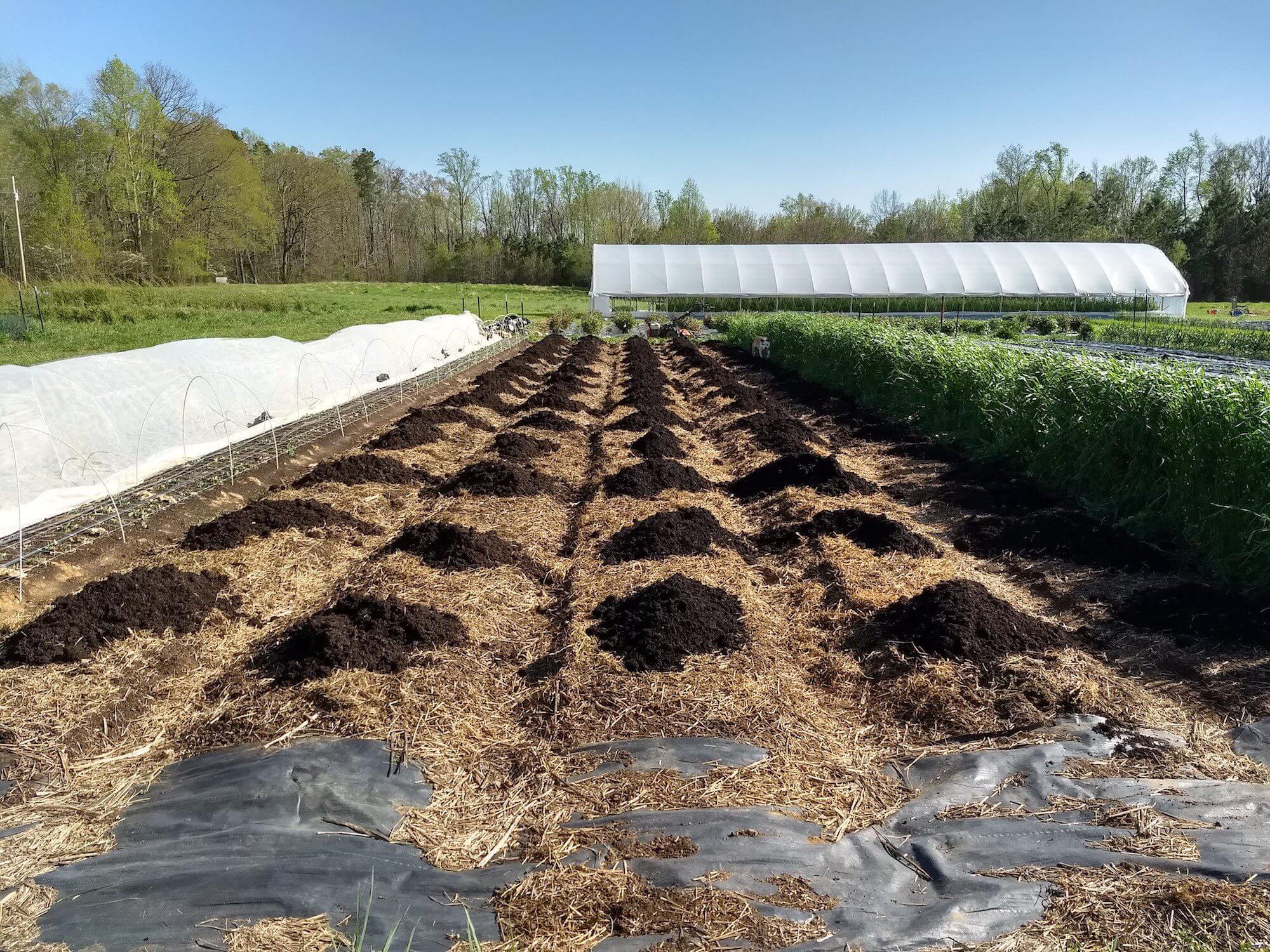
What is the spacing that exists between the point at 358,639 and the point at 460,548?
66.5 inches

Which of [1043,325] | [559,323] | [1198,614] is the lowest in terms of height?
[1198,614]

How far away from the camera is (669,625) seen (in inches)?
194

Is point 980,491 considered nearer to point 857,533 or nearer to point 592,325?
point 857,533

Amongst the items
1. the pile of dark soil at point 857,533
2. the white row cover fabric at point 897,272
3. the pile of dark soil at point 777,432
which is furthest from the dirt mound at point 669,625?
the white row cover fabric at point 897,272

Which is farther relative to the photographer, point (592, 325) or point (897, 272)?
point (897, 272)

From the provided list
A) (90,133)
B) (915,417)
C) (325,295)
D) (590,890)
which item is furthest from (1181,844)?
(90,133)

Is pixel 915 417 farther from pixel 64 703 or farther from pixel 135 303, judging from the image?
pixel 135 303

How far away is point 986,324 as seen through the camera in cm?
3141

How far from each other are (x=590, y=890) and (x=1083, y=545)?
5582 mm

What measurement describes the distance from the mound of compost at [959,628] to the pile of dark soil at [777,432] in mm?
4960

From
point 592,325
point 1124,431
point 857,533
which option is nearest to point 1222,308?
point 592,325

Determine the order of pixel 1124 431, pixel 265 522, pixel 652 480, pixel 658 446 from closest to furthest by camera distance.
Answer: pixel 265 522
pixel 1124 431
pixel 652 480
pixel 658 446

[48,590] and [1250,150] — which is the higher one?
[1250,150]

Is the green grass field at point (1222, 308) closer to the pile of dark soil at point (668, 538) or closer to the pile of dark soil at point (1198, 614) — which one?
the pile of dark soil at point (1198, 614)
